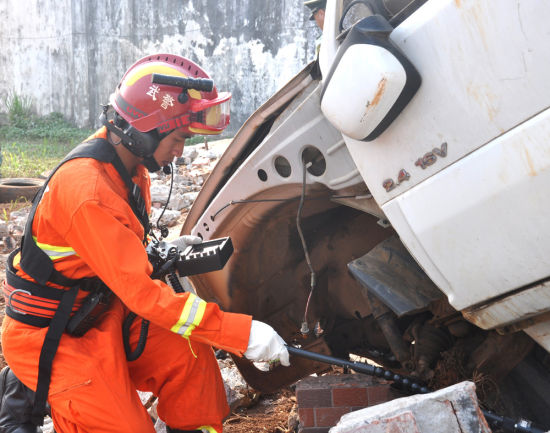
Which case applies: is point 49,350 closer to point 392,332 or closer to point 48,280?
point 48,280

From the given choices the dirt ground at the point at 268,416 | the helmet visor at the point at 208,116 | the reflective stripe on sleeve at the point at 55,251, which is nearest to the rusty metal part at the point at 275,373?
the dirt ground at the point at 268,416

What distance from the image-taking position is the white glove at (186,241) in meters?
2.88

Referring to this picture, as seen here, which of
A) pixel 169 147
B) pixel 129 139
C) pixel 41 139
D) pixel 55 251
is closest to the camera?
pixel 55 251

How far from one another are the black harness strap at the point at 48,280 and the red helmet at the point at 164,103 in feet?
0.60

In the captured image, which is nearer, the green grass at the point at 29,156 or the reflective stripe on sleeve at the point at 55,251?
the reflective stripe on sleeve at the point at 55,251

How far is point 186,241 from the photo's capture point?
9.49ft

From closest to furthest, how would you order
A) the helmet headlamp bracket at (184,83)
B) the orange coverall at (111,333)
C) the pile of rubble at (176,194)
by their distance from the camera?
the orange coverall at (111,333) → the helmet headlamp bracket at (184,83) → the pile of rubble at (176,194)

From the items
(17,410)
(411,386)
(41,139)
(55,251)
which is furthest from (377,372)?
(41,139)

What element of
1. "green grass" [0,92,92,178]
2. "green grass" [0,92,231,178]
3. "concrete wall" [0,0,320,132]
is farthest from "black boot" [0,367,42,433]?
"concrete wall" [0,0,320,132]

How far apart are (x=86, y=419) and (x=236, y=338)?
0.64m

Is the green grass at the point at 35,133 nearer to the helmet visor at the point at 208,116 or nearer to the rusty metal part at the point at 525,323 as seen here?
the helmet visor at the point at 208,116

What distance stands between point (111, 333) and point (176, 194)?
529cm

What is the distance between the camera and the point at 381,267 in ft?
7.27

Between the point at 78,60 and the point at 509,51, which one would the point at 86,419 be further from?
the point at 78,60
